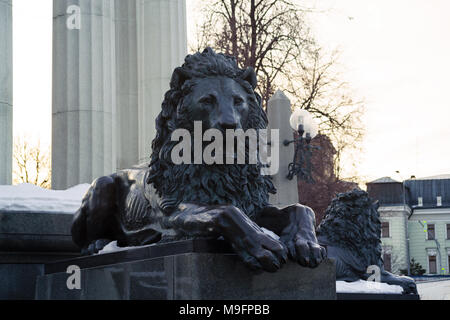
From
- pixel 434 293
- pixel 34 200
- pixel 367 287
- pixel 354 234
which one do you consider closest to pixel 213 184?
pixel 34 200

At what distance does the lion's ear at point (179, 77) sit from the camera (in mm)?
5172

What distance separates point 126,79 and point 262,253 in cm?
905

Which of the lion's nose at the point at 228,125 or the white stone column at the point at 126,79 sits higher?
the white stone column at the point at 126,79

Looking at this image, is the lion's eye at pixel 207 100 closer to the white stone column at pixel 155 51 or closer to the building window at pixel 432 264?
the white stone column at pixel 155 51

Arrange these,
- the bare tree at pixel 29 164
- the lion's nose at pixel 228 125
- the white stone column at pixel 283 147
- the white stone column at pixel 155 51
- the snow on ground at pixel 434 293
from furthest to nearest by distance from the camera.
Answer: the bare tree at pixel 29 164, the white stone column at pixel 283 147, the white stone column at pixel 155 51, the snow on ground at pixel 434 293, the lion's nose at pixel 228 125

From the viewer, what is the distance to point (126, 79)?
1312 centimetres

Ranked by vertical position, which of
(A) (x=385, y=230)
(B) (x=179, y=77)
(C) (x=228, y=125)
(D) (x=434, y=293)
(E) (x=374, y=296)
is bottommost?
(A) (x=385, y=230)

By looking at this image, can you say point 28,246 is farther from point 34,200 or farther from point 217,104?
point 217,104

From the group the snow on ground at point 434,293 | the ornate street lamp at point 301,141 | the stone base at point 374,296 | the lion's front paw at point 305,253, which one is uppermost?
the ornate street lamp at point 301,141

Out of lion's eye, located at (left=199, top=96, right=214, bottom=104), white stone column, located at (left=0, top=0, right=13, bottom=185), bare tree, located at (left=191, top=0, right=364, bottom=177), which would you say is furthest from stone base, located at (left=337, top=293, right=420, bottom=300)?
bare tree, located at (left=191, top=0, right=364, bottom=177)

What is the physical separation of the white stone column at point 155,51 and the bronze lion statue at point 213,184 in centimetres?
669

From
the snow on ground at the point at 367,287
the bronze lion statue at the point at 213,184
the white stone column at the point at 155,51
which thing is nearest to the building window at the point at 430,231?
the white stone column at the point at 155,51

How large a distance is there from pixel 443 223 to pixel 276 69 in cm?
7511
